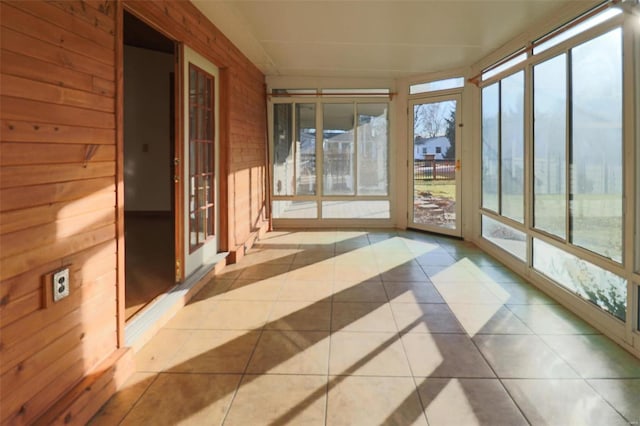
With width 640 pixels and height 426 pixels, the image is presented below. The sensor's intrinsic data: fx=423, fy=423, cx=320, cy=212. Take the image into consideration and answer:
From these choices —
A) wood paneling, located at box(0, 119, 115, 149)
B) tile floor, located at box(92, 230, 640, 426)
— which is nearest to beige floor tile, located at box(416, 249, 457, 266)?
tile floor, located at box(92, 230, 640, 426)

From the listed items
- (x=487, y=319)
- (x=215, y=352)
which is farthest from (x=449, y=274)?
(x=215, y=352)

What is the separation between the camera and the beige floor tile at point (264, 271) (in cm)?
411

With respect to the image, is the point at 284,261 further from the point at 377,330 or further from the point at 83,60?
the point at 83,60

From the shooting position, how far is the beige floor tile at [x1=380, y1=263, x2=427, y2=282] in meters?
4.04

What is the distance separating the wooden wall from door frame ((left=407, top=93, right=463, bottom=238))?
4577 millimetres

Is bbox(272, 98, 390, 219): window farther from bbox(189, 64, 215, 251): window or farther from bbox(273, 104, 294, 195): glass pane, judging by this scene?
bbox(189, 64, 215, 251): window

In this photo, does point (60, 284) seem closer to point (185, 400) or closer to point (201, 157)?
point (185, 400)

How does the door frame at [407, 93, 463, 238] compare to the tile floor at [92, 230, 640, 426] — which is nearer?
the tile floor at [92, 230, 640, 426]

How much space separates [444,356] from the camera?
2.46 metres

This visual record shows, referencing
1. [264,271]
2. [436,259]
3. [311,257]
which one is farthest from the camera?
[311,257]

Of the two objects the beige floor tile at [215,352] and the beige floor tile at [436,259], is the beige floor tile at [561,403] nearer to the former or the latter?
the beige floor tile at [215,352]

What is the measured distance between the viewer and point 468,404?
6.46ft

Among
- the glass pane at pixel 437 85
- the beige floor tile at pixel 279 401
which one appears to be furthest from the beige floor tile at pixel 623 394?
the glass pane at pixel 437 85

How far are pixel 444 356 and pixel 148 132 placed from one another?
20.3ft
